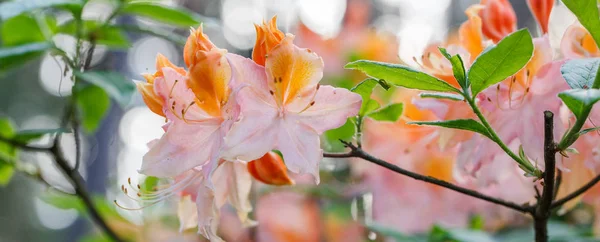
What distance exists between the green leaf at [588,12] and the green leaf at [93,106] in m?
0.87

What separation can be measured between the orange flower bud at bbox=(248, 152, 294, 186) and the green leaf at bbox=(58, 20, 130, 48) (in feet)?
1.63

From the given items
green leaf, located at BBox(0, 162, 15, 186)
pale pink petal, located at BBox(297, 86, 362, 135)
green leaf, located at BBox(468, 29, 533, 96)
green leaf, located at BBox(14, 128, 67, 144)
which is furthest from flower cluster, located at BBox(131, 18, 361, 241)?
green leaf, located at BBox(0, 162, 15, 186)

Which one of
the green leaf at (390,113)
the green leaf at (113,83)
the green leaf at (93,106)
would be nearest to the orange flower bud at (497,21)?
the green leaf at (390,113)

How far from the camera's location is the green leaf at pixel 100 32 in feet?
3.26

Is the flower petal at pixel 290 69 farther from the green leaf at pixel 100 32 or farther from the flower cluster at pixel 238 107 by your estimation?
the green leaf at pixel 100 32

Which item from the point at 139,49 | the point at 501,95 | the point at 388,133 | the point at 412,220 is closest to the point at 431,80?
the point at 501,95

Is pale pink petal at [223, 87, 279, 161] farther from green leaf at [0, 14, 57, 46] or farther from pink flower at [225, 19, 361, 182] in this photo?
green leaf at [0, 14, 57, 46]

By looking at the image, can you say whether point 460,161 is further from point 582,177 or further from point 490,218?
point 490,218

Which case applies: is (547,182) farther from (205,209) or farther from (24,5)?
(24,5)

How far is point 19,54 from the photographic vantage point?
2.77ft

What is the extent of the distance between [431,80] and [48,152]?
0.63 m

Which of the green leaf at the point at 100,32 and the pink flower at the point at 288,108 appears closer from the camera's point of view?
the pink flower at the point at 288,108

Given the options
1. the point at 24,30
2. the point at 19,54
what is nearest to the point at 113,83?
the point at 19,54

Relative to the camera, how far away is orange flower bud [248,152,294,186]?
608mm
